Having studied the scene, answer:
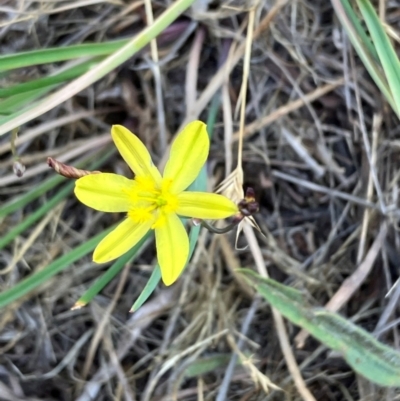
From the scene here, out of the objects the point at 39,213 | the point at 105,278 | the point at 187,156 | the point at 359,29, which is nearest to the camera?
the point at 187,156

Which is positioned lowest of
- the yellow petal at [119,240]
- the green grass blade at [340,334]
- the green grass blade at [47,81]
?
the green grass blade at [340,334]

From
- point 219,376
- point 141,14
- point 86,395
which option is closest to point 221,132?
Answer: point 141,14

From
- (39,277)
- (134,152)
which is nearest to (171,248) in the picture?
(134,152)

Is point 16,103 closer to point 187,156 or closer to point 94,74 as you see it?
point 94,74

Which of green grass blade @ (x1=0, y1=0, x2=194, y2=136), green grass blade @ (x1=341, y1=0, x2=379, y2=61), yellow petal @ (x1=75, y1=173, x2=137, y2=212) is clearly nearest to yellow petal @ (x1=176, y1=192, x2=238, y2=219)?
yellow petal @ (x1=75, y1=173, x2=137, y2=212)

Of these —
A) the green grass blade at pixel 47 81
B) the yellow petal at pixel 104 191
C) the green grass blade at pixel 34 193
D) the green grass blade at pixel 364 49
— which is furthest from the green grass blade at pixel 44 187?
the green grass blade at pixel 364 49

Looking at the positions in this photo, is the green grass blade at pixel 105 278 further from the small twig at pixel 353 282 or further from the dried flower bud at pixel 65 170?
the small twig at pixel 353 282

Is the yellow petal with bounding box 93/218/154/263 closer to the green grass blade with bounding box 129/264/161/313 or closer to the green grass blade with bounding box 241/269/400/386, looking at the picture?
the green grass blade with bounding box 129/264/161/313
